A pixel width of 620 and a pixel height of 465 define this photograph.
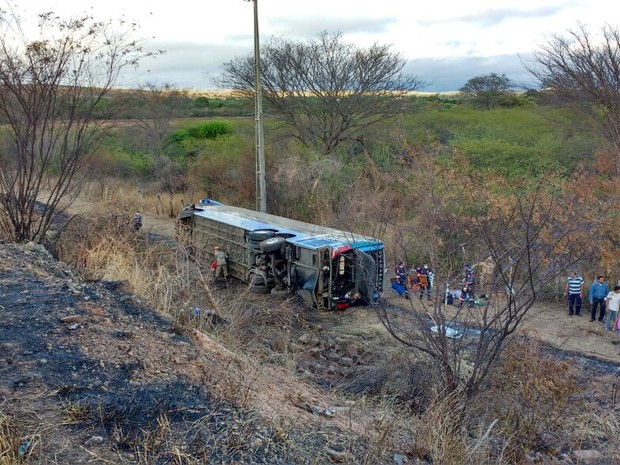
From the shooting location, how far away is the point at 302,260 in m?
14.0

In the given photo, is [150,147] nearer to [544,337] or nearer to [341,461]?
[544,337]

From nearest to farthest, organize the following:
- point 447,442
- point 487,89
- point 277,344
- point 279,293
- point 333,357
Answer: point 447,442, point 277,344, point 333,357, point 279,293, point 487,89

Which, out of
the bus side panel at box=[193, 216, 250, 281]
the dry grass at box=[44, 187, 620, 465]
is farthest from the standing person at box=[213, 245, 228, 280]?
the dry grass at box=[44, 187, 620, 465]

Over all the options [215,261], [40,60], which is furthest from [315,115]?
[40,60]

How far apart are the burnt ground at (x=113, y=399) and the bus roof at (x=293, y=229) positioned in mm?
6166

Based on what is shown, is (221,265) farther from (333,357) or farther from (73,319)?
(73,319)

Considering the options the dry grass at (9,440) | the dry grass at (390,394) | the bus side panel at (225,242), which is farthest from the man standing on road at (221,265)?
the dry grass at (9,440)

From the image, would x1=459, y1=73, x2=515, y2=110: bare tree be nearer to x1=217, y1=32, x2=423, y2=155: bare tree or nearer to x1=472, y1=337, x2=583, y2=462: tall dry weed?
x1=217, y1=32, x2=423, y2=155: bare tree

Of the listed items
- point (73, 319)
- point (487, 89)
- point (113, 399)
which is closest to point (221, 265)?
point (73, 319)

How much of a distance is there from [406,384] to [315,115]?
21507 mm

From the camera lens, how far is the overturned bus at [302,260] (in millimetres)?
13492

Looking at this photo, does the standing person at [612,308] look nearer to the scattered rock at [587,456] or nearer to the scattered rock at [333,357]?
the scattered rock at [333,357]

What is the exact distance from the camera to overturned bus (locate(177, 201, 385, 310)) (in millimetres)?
13492

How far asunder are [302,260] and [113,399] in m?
9.36
